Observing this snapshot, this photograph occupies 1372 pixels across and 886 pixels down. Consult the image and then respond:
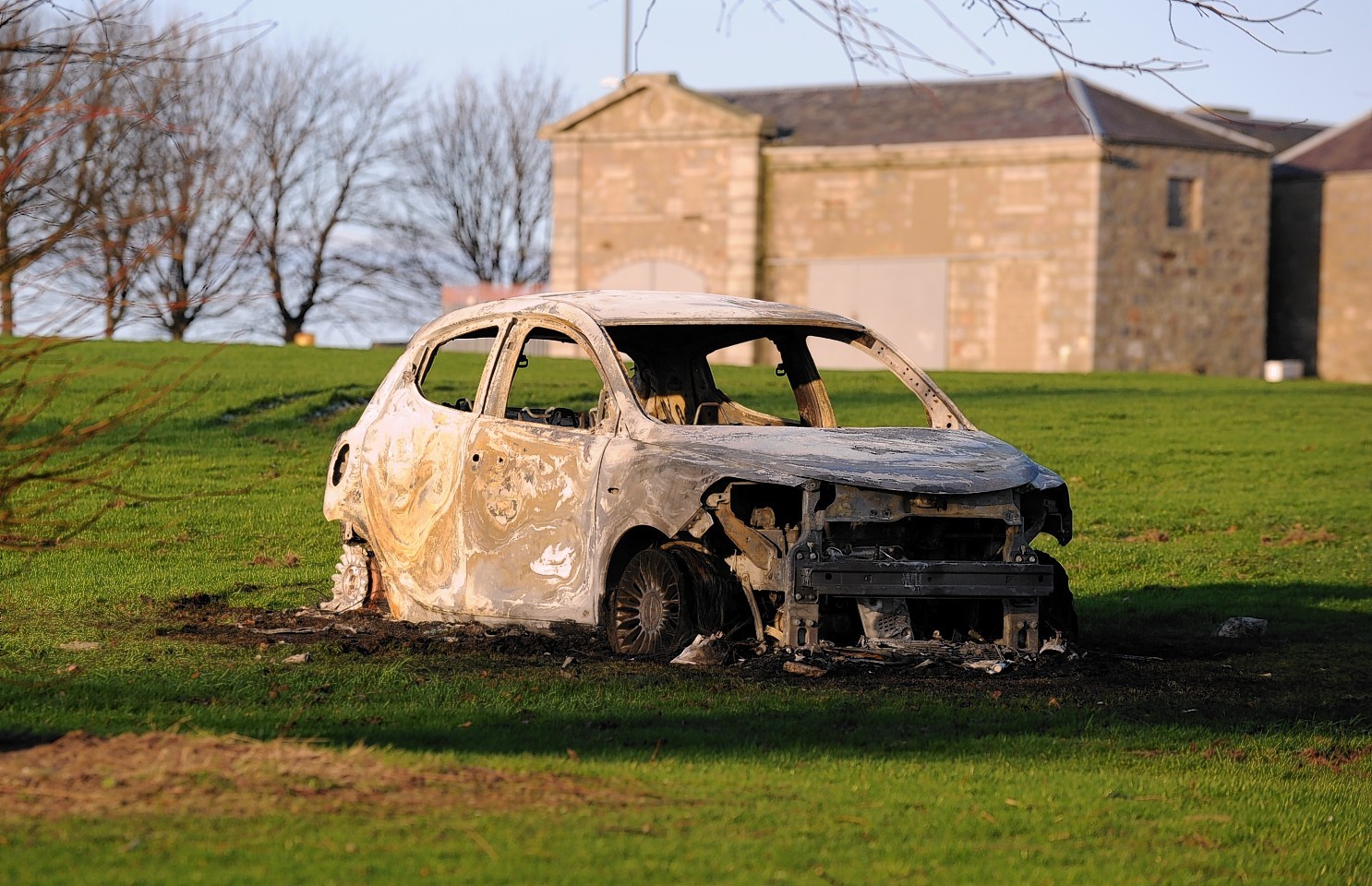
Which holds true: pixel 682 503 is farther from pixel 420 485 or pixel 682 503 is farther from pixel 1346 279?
pixel 1346 279

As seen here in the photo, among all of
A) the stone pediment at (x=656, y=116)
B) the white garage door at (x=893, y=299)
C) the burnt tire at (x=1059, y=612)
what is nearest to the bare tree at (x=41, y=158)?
the burnt tire at (x=1059, y=612)

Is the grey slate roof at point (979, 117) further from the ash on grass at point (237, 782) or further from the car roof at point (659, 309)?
the ash on grass at point (237, 782)

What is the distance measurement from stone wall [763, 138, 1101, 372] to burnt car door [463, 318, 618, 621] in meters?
35.9

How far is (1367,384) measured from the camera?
1455 inches

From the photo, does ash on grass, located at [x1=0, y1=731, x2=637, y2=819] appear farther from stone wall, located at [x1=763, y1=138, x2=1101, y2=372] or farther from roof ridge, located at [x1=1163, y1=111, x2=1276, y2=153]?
roof ridge, located at [x1=1163, y1=111, x2=1276, y2=153]

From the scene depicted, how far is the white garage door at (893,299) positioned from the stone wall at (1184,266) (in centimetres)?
412

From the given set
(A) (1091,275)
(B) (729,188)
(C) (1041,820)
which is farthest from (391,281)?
(C) (1041,820)

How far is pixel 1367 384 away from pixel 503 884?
118 ft

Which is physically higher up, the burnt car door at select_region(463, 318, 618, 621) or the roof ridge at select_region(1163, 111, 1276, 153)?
the roof ridge at select_region(1163, 111, 1276, 153)

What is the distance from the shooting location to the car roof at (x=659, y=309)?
9.17m

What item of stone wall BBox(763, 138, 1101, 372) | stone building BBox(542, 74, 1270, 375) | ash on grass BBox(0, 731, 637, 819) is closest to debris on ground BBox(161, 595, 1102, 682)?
ash on grass BBox(0, 731, 637, 819)

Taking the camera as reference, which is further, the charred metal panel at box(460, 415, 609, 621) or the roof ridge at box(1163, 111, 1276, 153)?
the roof ridge at box(1163, 111, 1276, 153)

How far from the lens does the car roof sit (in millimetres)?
9172

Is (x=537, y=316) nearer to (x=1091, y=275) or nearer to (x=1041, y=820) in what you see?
(x=1041, y=820)
